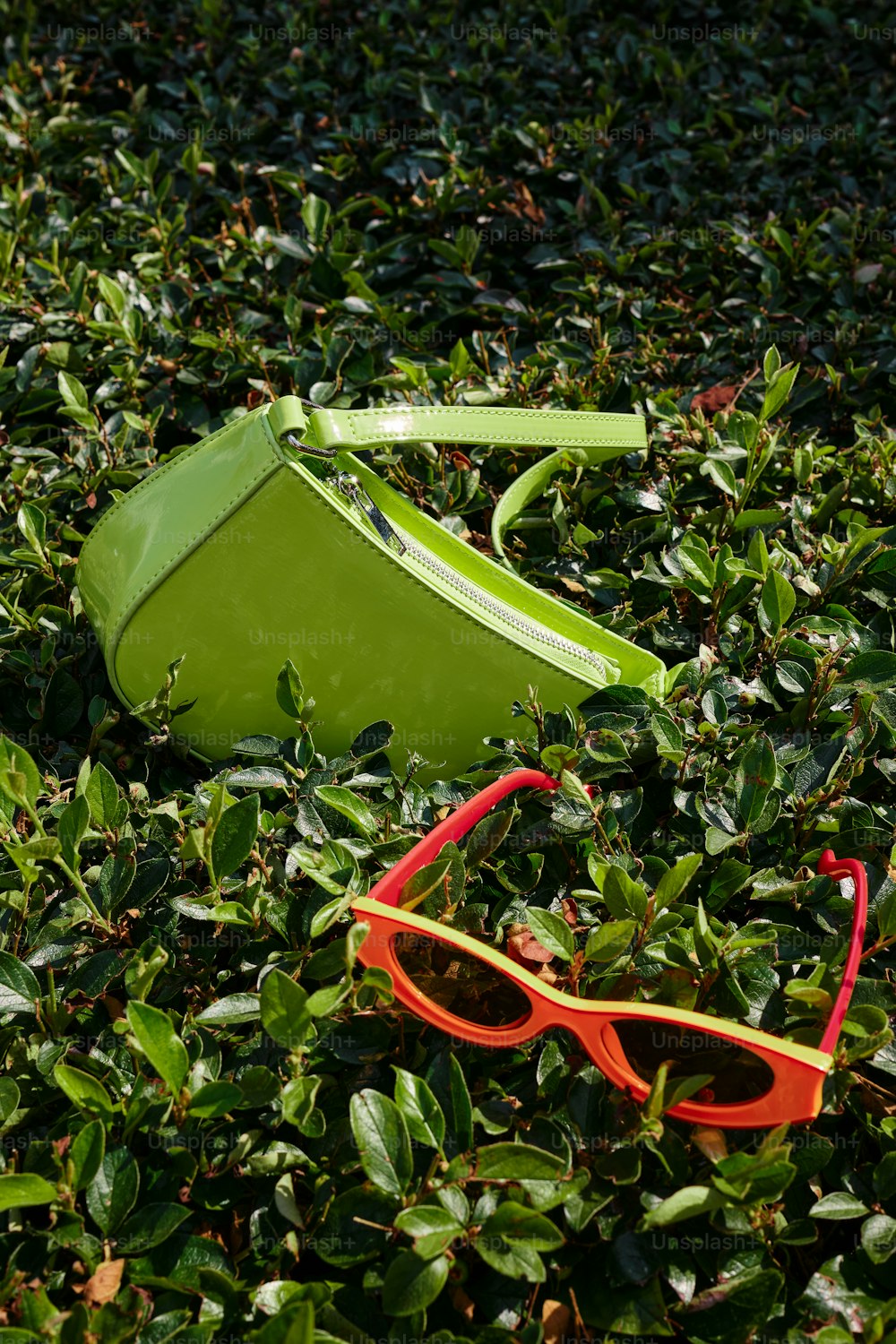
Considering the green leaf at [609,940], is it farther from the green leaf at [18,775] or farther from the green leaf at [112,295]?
the green leaf at [112,295]

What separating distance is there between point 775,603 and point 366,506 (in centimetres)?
80

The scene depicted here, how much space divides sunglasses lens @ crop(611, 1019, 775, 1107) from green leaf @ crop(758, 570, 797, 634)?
871mm

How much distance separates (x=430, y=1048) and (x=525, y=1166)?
0.90 ft

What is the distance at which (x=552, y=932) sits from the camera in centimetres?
155

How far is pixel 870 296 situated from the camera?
305 cm

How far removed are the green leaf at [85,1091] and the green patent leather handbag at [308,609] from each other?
2.32 feet

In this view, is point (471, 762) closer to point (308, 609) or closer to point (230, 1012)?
point (308, 609)

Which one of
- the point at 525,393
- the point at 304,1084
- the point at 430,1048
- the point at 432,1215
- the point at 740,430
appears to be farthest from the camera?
the point at 525,393

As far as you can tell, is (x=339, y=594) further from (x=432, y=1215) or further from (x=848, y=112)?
(x=848, y=112)

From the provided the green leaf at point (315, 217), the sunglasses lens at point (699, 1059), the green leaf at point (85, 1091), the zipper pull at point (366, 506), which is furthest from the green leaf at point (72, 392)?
the sunglasses lens at point (699, 1059)

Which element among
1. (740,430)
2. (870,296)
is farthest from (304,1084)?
(870,296)

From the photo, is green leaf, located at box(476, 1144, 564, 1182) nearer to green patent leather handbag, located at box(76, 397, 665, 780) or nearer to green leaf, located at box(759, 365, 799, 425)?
green patent leather handbag, located at box(76, 397, 665, 780)

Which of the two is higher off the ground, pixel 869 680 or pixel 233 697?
pixel 233 697

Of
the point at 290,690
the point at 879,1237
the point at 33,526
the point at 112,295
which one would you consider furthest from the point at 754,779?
the point at 112,295
